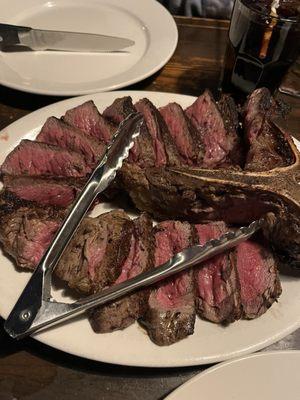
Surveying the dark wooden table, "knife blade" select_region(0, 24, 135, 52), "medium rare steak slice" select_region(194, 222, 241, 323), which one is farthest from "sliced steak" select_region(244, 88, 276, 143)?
"knife blade" select_region(0, 24, 135, 52)

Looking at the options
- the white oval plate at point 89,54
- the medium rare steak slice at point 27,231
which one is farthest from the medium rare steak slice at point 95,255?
the white oval plate at point 89,54

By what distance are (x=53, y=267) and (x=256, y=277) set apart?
821mm

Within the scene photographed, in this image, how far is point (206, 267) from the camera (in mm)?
1786

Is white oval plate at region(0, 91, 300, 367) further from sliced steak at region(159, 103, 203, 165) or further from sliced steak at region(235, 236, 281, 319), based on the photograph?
sliced steak at region(159, 103, 203, 165)

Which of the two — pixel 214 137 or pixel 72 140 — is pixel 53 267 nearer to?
pixel 72 140

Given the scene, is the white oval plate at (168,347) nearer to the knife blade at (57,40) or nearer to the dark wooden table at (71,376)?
the dark wooden table at (71,376)

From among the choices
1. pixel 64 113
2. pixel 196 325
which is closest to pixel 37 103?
pixel 64 113

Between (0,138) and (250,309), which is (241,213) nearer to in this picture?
(250,309)

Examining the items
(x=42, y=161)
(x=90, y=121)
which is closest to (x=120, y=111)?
(x=90, y=121)

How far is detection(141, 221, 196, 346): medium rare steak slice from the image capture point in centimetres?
163

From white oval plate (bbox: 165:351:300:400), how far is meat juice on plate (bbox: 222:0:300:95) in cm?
157

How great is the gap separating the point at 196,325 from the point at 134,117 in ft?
3.14

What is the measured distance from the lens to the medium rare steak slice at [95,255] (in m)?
1.65

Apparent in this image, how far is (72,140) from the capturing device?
206 centimetres
